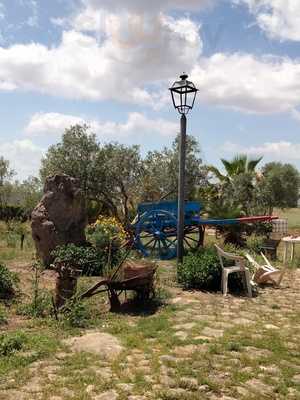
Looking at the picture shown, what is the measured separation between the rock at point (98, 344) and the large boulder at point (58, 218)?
450cm

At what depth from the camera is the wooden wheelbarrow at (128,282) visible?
6277 millimetres

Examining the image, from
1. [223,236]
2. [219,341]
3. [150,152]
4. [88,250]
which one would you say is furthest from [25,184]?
[219,341]

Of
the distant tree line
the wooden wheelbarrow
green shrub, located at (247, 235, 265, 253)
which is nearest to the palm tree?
the distant tree line

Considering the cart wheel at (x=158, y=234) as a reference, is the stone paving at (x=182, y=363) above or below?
below

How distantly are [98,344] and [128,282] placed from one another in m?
1.61

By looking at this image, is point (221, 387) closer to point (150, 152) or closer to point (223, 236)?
point (223, 236)

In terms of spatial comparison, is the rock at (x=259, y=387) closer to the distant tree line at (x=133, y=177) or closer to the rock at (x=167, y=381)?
the rock at (x=167, y=381)

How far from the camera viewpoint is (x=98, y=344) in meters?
4.73

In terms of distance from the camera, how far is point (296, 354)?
4582 millimetres

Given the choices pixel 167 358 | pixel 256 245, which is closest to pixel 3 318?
pixel 167 358

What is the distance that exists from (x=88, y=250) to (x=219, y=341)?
174 inches

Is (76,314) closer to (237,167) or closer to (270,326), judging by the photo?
(270,326)

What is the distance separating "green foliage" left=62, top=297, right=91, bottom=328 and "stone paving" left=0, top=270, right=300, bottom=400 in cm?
31

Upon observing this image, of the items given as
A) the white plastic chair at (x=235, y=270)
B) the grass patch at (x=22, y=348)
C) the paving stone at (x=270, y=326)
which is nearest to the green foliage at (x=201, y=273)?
the white plastic chair at (x=235, y=270)
